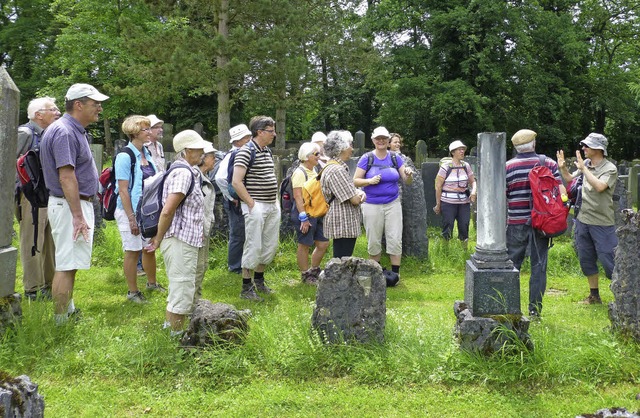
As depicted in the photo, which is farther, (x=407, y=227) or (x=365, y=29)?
(x=365, y=29)

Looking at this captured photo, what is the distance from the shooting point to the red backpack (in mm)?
5492

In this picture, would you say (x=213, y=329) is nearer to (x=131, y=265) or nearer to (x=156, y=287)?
(x=131, y=265)

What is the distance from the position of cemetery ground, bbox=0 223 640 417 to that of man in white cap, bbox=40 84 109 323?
→ 10.2 inches

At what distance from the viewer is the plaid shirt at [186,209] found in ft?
15.3

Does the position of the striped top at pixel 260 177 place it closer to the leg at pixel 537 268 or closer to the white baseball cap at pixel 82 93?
the white baseball cap at pixel 82 93

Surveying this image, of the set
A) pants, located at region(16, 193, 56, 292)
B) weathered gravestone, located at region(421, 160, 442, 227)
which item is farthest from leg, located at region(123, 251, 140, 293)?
weathered gravestone, located at region(421, 160, 442, 227)

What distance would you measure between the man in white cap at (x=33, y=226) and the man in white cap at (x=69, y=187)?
95cm

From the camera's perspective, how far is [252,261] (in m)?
6.47

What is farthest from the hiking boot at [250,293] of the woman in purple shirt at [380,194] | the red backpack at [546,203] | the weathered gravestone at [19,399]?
the weathered gravestone at [19,399]

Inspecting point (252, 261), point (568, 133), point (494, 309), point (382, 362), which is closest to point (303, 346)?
point (382, 362)

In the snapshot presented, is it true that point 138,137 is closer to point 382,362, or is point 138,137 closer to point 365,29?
point 382,362

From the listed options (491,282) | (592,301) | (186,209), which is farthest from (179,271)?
(592,301)

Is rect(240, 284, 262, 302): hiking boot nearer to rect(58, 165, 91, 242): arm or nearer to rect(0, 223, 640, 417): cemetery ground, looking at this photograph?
rect(0, 223, 640, 417): cemetery ground

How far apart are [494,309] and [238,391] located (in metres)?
1.99
